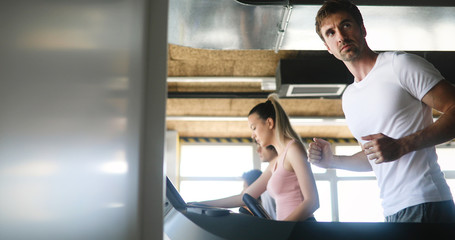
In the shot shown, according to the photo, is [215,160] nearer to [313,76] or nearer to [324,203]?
[324,203]

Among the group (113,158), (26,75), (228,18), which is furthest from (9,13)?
(228,18)

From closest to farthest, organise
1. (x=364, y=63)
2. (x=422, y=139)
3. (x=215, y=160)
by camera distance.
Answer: (x=422, y=139)
(x=364, y=63)
(x=215, y=160)

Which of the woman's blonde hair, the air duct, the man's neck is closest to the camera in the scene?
the man's neck

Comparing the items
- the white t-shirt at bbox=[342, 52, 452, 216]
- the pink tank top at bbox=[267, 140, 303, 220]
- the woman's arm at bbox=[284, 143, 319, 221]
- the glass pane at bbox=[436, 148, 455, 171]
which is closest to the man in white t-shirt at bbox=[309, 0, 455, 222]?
the white t-shirt at bbox=[342, 52, 452, 216]

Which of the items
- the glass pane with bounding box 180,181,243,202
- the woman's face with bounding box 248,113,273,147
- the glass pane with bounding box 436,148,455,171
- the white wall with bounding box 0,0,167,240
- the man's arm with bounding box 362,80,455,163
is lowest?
the white wall with bounding box 0,0,167,240

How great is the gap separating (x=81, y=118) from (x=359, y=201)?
7.62 m

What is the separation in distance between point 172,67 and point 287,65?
1.45 m

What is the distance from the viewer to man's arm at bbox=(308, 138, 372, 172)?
1.49 meters

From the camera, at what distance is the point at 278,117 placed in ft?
6.46

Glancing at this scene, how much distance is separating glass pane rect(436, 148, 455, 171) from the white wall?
8.18 m

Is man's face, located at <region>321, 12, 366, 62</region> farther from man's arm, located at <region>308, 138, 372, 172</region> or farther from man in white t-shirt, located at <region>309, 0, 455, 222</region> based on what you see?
man's arm, located at <region>308, 138, 372, 172</region>

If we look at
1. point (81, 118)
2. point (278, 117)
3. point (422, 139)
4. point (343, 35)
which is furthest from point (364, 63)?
point (81, 118)

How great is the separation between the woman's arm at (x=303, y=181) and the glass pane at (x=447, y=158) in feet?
23.0

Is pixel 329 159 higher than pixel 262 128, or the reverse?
pixel 262 128
